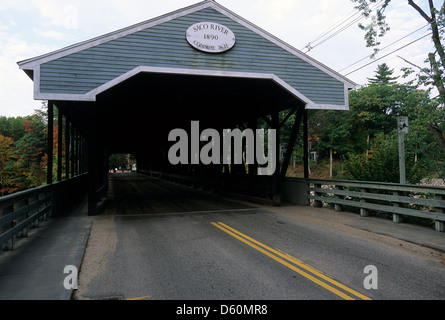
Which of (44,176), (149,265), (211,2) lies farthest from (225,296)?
(44,176)

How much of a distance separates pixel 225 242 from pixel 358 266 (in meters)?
2.83

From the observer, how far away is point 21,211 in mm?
7105

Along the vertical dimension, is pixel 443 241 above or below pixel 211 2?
below

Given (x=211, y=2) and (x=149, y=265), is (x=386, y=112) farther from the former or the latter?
(x=149, y=265)

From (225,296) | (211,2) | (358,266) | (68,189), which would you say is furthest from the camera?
(68,189)

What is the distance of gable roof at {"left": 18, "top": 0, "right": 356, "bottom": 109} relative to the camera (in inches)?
386

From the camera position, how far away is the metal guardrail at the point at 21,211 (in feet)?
19.7

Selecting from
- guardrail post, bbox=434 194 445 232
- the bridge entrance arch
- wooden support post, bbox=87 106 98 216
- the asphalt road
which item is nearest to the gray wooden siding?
the bridge entrance arch

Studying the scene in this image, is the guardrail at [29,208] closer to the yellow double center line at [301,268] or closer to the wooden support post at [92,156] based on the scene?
the wooden support post at [92,156]

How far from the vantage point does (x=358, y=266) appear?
5227 mm

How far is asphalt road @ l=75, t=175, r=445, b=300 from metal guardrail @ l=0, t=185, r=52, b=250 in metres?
1.51

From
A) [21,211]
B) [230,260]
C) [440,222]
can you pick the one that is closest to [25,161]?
[21,211]
